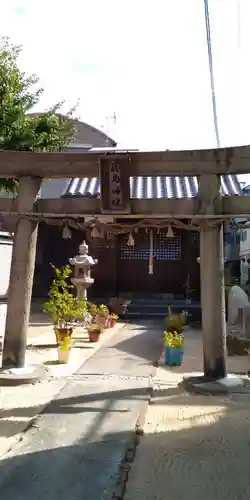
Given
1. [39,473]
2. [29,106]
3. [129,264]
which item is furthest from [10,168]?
[129,264]

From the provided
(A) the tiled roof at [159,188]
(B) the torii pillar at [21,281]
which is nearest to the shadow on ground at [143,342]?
(B) the torii pillar at [21,281]

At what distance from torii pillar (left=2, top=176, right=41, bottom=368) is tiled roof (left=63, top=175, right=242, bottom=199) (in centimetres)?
883

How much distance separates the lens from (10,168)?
7.73m

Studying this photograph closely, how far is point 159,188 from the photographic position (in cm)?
1755

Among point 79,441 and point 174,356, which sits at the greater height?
point 174,356

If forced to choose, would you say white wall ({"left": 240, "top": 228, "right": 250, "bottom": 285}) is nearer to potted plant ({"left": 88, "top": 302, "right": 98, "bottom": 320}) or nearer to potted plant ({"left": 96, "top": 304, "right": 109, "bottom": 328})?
potted plant ({"left": 96, "top": 304, "right": 109, "bottom": 328})

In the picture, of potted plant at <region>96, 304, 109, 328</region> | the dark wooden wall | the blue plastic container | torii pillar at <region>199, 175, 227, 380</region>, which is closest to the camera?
torii pillar at <region>199, 175, 227, 380</region>

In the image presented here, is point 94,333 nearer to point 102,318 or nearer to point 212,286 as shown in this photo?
point 102,318

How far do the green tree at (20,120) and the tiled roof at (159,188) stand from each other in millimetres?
5678

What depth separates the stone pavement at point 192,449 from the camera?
385 centimetres

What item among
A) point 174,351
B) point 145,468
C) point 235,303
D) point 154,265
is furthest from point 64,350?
point 154,265

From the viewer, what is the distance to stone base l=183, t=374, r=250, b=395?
6.95 metres

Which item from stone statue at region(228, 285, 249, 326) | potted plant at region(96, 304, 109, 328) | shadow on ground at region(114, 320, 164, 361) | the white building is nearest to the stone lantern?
potted plant at region(96, 304, 109, 328)

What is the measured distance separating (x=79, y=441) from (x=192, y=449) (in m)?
1.24
